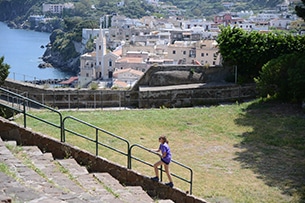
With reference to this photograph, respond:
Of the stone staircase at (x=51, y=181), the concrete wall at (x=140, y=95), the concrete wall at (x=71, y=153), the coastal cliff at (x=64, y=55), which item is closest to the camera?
the stone staircase at (x=51, y=181)

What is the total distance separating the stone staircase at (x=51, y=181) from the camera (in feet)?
17.1

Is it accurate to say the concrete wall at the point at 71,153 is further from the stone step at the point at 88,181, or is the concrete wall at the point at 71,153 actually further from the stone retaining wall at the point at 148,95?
the stone retaining wall at the point at 148,95

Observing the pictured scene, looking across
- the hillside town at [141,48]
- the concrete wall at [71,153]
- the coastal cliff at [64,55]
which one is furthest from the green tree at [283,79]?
the coastal cliff at [64,55]

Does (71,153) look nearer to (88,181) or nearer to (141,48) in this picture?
(88,181)

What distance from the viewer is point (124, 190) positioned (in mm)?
7605

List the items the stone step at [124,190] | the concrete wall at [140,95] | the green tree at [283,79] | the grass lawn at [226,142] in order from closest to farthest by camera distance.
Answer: the stone step at [124,190], the grass lawn at [226,142], the green tree at [283,79], the concrete wall at [140,95]

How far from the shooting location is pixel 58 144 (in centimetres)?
850

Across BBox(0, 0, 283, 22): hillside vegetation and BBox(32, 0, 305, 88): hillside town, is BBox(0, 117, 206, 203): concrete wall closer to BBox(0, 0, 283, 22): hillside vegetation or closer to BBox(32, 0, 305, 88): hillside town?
BBox(32, 0, 305, 88): hillside town

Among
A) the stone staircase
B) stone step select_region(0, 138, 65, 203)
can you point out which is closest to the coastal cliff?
the stone staircase

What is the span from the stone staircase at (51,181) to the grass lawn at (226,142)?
165 centimetres

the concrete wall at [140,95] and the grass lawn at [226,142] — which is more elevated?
the concrete wall at [140,95]

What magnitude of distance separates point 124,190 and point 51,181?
152 centimetres

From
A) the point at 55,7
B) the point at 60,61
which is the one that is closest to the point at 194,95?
the point at 60,61

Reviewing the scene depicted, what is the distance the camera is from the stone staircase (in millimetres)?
5226
